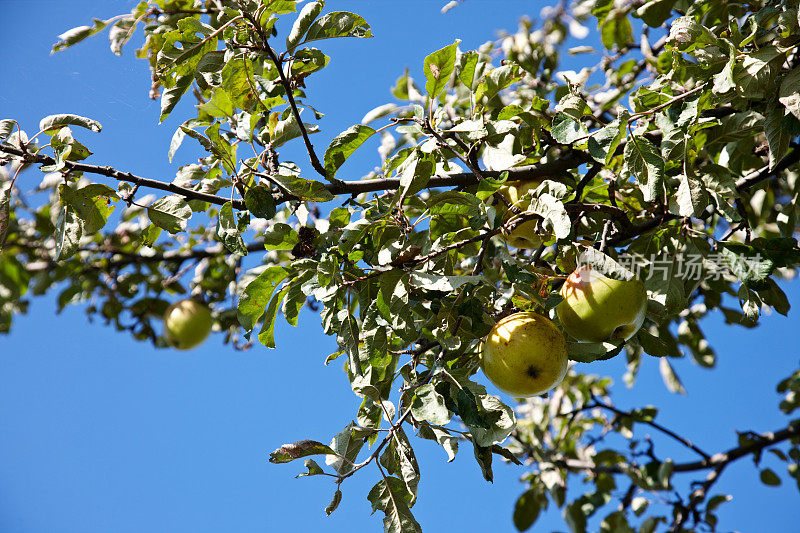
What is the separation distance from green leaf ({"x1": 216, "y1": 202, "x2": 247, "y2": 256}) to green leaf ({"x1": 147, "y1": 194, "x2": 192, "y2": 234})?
0.45 ft

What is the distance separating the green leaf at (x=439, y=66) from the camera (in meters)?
1.79

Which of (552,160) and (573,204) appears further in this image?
(552,160)

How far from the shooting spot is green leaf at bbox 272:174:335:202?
1.67 metres

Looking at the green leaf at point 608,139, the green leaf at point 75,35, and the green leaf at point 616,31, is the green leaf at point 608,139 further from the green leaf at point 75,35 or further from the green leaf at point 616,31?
the green leaf at point 75,35

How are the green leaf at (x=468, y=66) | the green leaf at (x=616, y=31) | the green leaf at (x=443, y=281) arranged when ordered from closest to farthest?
the green leaf at (x=443, y=281)
the green leaf at (x=468, y=66)
the green leaf at (x=616, y=31)

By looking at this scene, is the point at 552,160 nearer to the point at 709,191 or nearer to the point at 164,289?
the point at 709,191

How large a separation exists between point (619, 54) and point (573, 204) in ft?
6.60

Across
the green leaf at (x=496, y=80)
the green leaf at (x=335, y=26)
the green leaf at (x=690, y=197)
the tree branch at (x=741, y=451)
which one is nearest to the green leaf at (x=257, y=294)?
the green leaf at (x=335, y=26)

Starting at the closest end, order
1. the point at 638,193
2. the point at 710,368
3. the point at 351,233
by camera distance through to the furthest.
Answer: the point at 351,233 → the point at 638,193 → the point at 710,368

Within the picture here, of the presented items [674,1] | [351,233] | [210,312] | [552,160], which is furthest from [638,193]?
[210,312]

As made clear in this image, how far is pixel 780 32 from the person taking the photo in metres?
1.73

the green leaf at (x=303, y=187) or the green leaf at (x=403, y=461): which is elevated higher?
the green leaf at (x=303, y=187)

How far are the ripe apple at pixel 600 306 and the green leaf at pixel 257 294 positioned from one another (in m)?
0.75

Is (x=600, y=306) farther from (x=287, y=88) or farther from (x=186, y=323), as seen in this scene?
(x=186, y=323)
